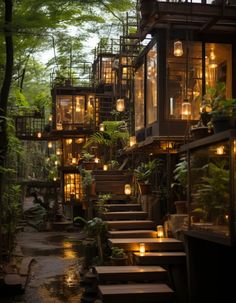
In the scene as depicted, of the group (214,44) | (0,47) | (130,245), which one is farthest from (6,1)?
(130,245)

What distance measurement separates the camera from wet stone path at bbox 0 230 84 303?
1293cm

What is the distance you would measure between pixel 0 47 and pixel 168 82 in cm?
538

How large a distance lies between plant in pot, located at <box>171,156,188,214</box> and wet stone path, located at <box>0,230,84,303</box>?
140 inches

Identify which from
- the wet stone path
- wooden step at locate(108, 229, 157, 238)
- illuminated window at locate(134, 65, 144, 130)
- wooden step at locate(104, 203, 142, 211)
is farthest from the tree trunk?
illuminated window at locate(134, 65, 144, 130)

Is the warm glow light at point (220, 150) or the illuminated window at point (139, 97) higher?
the illuminated window at point (139, 97)

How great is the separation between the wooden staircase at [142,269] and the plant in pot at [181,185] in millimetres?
849

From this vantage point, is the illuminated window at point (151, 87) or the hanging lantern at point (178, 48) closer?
the hanging lantern at point (178, 48)

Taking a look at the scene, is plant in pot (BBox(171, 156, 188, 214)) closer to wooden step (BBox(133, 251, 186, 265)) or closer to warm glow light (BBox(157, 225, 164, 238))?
warm glow light (BBox(157, 225, 164, 238))

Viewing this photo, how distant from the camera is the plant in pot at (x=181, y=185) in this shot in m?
11.2

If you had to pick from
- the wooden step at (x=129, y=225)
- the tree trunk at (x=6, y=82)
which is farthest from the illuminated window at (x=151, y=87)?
the tree trunk at (x=6, y=82)

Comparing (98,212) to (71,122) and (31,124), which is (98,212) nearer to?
(71,122)

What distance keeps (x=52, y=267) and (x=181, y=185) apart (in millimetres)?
6753

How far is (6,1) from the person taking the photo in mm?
13594

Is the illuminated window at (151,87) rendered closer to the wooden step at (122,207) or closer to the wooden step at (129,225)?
the wooden step at (122,207)
